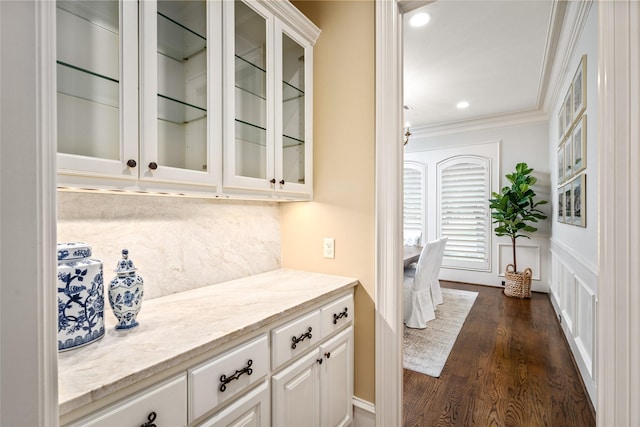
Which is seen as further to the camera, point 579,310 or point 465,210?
point 465,210

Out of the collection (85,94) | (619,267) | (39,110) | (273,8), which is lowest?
(619,267)

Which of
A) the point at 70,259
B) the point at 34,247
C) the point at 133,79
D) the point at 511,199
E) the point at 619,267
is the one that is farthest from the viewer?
the point at 511,199

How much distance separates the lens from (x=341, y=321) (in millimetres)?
1578

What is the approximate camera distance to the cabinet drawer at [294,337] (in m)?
1.18

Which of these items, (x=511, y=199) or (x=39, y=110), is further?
(x=511, y=199)

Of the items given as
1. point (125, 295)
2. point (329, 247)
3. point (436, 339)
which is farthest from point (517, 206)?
point (125, 295)

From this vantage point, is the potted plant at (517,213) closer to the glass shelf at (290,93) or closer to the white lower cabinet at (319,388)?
the white lower cabinet at (319,388)

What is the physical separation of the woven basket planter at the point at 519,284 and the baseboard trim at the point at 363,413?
3.75 meters

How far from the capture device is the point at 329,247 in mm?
1818

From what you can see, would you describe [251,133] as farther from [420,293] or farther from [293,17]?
[420,293]

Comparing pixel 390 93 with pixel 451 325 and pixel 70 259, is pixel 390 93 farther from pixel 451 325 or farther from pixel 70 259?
pixel 451 325

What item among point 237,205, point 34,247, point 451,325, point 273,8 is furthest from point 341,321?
point 451,325

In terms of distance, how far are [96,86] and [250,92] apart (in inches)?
26.3

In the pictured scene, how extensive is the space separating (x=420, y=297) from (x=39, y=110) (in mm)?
3403
